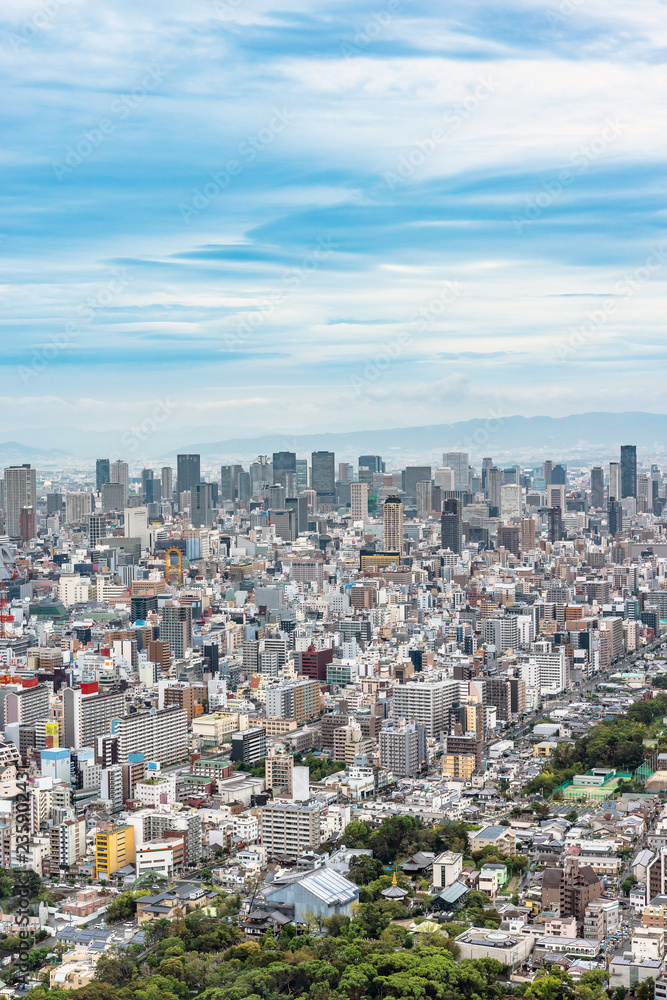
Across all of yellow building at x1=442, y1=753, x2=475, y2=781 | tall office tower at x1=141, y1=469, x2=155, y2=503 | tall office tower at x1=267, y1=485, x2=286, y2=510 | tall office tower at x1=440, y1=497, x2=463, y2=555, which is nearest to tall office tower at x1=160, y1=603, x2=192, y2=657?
yellow building at x1=442, y1=753, x2=475, y2=781

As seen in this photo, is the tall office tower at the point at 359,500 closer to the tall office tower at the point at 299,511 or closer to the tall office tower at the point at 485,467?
the tall office tower at the point at 299,511

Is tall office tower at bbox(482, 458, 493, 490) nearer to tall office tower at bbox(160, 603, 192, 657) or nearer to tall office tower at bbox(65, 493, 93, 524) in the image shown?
tall office tower at bbox(65, 493, 93, 524)

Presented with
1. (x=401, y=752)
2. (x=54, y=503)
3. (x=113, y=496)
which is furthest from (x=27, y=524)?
(x=401, y=752)

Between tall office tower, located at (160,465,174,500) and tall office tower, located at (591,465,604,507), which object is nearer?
tall office tower, located at (591,465,604,507)

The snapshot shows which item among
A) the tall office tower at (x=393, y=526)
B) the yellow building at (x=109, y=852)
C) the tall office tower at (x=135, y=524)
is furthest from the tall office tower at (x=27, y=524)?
the yellow building at (x=109, y=852)

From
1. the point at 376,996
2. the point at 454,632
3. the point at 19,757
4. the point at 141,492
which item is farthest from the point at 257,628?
the point at 141,492

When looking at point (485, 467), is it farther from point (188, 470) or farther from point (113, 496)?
point (113, 496)
